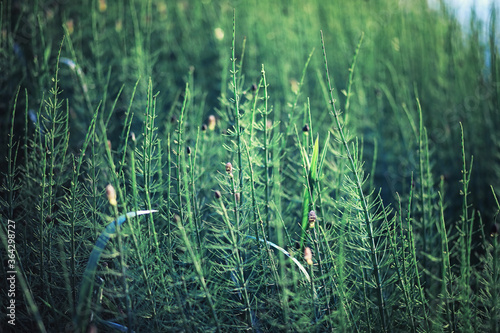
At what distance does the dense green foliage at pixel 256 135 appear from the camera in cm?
114

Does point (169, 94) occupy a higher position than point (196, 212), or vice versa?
point (169, 94)

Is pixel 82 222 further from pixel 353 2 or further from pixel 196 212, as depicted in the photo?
pixel 353 2

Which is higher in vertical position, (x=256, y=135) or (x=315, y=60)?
(x=315, y=60)

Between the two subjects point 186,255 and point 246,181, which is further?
point 246,181

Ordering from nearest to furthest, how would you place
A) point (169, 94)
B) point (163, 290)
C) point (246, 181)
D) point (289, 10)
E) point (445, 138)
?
point (163, 290) → point (246, 181) → point (445, 138) → point (169, 94) → point (289, 10)

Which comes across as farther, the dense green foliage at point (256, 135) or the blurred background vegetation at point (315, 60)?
the blurred background vegetation at point (315, 60)

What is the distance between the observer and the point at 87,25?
2184 mm

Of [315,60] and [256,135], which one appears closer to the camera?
[256,135]

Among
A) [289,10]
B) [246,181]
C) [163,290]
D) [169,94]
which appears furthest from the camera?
[289,10]

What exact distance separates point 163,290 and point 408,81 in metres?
1.72

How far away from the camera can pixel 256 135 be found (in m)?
1.98

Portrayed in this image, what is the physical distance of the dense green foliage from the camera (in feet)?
3.75

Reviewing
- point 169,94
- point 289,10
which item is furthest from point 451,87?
point 169,94

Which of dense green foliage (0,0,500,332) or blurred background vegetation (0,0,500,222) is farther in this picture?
blurred background vegetation (0,0,500,222)
